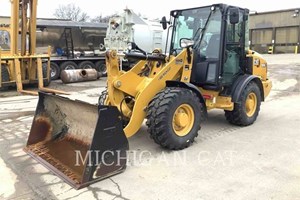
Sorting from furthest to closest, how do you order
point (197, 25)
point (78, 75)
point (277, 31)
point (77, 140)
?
point (277, 31) < point (78, 75) < point (197, 25) < point (77, 140)

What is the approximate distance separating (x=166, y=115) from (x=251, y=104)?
8.29ft

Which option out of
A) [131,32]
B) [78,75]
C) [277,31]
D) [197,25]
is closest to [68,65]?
[78,75]

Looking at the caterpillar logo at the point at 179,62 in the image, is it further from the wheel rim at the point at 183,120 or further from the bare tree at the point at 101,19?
the bare tree at the point at 101,19

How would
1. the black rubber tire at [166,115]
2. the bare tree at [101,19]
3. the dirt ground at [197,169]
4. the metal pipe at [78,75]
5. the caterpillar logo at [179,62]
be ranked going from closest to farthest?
the dirt ground at [197,169]
the black rubber tire at [166,115]
the caterpillar logo at [179,62]
the metal pipe at [78,75]
the bare tree at [101,19]

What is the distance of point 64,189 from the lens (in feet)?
11.5

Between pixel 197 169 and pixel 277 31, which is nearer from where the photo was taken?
pixel 197 169

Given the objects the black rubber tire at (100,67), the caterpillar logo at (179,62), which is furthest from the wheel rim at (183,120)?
the black rubber tire at (100,67)

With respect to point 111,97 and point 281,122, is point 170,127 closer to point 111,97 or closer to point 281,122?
point 111,97

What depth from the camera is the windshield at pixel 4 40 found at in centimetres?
1239

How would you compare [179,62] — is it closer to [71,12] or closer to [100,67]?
[100,67]

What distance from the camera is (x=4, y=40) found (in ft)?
40.7

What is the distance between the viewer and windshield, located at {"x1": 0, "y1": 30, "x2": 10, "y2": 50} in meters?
12.4

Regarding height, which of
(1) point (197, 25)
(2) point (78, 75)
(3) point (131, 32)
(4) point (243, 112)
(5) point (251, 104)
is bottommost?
(4) point (243, 112)

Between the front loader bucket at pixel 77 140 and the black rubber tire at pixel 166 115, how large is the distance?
0.57m
